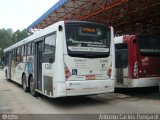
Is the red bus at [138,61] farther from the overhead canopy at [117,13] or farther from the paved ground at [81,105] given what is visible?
the overhead canopy at [117,13]

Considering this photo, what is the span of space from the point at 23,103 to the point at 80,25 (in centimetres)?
380

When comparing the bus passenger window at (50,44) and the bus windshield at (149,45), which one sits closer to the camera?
the bus passenger window at (50,44)

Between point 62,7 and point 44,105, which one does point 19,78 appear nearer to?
point 44,105

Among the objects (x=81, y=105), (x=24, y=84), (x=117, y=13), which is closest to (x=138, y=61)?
(x=81, y=105)

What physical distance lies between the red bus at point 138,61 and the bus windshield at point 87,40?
185 cm

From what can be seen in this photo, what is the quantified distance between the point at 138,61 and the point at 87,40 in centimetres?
295

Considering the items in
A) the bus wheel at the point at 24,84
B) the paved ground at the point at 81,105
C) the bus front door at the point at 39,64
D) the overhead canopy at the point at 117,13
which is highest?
the overhead canopy at the point at 117,13

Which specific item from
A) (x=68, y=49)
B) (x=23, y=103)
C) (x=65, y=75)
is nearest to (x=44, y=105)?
(x=23, y=103)

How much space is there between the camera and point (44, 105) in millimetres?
10789

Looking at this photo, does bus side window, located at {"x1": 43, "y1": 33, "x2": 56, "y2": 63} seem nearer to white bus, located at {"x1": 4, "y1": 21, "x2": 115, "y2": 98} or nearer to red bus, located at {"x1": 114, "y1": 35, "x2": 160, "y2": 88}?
white bus, located at {"x1": 4, "y1": 21, "x2": 115, "y2": 98}

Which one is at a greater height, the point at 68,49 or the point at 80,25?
the point at 80,25

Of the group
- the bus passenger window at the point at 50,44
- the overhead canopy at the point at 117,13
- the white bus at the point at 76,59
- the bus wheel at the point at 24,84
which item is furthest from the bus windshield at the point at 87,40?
the overhead canopy at the point at 117,13

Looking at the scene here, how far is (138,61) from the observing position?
12.1m

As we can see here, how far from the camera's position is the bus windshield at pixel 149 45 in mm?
12375
